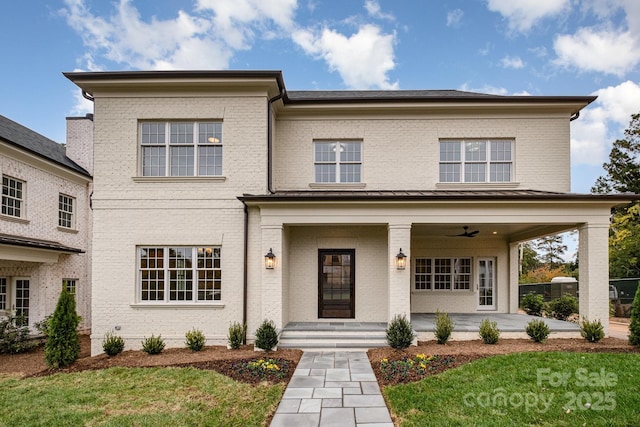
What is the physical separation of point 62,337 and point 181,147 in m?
5.48

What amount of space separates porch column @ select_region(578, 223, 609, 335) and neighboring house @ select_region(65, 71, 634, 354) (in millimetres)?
37

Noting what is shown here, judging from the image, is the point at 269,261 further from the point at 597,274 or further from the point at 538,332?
the point at 597,274

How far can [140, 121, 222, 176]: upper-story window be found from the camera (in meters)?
9.92

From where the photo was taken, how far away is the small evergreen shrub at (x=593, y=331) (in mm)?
8789

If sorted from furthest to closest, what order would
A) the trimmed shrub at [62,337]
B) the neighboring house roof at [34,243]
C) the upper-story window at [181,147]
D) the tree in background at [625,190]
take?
the tree in background at [625,190], the neighboring house roof at [34,243], the upper-story window at [181,147], the trimmed shrub at [62,337]

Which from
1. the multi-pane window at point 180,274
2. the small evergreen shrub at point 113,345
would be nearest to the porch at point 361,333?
the multi-pane window at point 180,274

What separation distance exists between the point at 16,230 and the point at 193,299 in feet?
23.8

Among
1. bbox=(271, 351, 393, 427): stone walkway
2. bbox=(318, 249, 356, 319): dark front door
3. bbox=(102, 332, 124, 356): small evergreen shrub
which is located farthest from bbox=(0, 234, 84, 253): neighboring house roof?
bbox=(271, 351, 393, 427): stone walkway

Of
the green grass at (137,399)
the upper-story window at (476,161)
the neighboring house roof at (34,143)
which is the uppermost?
the neighboring house roof at (34,143)

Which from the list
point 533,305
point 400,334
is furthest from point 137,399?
point 533,305

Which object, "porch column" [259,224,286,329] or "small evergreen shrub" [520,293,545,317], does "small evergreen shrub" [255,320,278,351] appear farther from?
"small evergreen shrub" [520,293,545,317]

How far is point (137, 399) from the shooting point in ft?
19.2

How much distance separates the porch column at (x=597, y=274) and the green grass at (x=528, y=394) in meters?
2.22

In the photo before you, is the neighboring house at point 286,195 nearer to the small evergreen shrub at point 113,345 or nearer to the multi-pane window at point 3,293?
the small evergreen shrub at point 113,345
